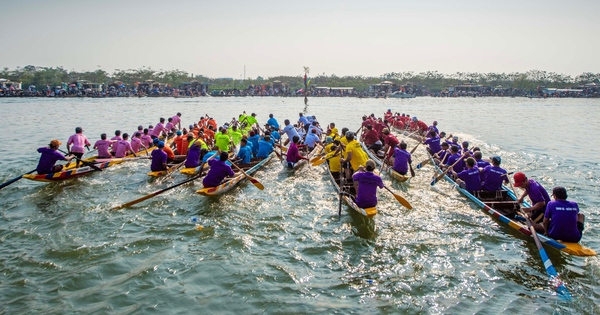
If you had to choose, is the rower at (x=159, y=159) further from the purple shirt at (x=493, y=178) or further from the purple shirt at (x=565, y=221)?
the purple shirt at (x=565, y=221)

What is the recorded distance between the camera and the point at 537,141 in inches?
1029

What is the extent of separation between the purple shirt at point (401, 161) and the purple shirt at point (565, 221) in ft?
20.0

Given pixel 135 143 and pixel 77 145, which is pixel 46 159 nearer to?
pixel 77 145

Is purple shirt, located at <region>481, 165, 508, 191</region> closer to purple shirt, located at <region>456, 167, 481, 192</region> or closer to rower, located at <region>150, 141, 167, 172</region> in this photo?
purple shirt, located at <region>456, 167, 481, 192</region>

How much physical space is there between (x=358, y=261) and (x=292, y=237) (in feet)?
6.44

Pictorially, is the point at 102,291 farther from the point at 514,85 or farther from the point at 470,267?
the point at 514,85

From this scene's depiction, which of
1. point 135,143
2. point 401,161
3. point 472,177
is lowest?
point 472,177

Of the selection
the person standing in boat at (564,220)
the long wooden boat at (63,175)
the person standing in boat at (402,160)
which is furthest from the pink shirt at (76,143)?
the person standing in boat at (564,220)

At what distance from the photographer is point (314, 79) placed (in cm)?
11312

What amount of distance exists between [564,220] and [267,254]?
6378 mm

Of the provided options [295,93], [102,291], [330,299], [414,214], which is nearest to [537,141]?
[414,214]

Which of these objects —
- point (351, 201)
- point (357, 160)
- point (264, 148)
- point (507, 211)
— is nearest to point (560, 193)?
point (507, 211)

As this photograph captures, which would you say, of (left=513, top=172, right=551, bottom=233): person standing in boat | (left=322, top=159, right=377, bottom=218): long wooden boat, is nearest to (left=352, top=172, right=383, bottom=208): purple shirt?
(left=322, top=159, right=377, bottom=218): long wooden boat

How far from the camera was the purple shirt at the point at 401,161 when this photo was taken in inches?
542
